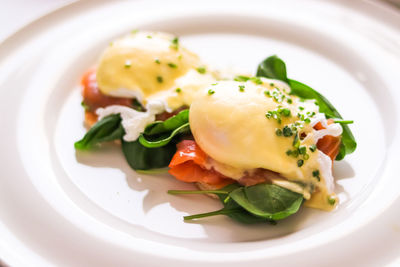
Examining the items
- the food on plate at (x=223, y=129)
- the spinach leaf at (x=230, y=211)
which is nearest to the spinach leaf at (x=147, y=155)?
the food on plate at (x=223, y=129)

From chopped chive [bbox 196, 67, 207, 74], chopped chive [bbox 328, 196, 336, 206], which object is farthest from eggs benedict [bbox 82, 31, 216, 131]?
chopped chive [bbox 328, 196, 336, 206]

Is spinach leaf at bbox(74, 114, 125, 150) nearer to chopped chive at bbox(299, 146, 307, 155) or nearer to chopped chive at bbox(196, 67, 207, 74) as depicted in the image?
chopped chive at bbox(196, 67, 207, 74)

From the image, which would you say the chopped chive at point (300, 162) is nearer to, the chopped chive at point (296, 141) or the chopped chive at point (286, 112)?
the chopped chive at point (296, 141)

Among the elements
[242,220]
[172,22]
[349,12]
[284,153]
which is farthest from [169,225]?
[349,12]

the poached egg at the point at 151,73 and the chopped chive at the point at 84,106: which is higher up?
the poached egg at the point at 151,73

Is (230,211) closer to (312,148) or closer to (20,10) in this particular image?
(312,148)

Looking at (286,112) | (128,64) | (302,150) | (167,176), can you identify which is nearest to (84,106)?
(128,64)

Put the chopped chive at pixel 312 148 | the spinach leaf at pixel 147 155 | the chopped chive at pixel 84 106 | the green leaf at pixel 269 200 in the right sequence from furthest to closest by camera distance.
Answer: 1. the chopped chive at pixel 84 106
2. the spinach leaf at pixel 147 155
3. the chopped chive at pixel 312 148
4. the green leaf at pixel 269 200

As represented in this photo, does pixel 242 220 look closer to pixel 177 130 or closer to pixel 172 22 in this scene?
pixel 177 130
